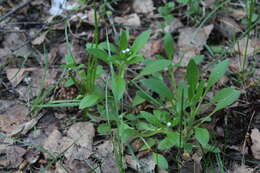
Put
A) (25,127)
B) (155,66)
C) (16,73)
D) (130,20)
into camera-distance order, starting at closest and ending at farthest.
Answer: (155,66)
(25,127)
(16,73)
(130,20)

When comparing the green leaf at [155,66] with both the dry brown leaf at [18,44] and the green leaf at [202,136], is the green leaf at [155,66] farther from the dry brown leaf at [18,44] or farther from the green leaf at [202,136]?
the dry brown leaf at [18,44]

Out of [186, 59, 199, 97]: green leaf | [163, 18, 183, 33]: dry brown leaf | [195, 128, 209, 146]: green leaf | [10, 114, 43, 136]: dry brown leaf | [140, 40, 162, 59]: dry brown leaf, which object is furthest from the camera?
[163, 18, 183, 33]: dry brown leaf

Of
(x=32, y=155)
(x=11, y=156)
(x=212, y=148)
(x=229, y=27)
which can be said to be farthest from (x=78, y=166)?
(x=229, y=27)

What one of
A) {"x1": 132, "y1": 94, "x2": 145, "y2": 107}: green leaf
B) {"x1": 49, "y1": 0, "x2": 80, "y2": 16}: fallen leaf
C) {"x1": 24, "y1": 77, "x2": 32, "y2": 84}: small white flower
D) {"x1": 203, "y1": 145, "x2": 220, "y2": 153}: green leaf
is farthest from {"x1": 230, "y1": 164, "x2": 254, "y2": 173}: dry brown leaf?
{"x1": 49, "y1": 0, "x2": 80, "y2": 16}: fallen leaf

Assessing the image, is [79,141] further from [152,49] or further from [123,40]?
[152,49]

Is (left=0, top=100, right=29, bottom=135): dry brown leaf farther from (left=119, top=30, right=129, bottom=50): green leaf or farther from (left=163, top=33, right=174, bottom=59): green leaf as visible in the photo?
(left=163, top=33, right=174, bottom=59): green leaf

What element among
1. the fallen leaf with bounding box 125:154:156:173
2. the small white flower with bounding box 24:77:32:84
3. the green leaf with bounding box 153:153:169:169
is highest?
the small white flower with bounding box 24:77:32:84

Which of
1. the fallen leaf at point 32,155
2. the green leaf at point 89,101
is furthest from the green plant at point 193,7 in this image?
the fallen leaf at point 32,155

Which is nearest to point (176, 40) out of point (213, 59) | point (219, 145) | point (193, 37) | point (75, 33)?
point (193, 37)
